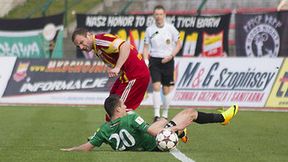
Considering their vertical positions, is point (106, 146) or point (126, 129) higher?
point (126, 129)

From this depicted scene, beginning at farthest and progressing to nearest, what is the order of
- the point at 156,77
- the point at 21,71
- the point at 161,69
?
1. the point at 21,71
2. the point at 161,69
3. the point at 156,77

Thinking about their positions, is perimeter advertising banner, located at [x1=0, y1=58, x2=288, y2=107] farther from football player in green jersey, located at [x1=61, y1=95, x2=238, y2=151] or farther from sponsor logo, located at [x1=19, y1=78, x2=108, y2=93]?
football player in green jersey, located at [x1=61, y1=95, x2=238, y2=151]

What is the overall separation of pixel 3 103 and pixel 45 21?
534cm

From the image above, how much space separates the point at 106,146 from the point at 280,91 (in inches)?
518

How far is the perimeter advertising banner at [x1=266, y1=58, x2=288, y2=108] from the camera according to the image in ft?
79.9

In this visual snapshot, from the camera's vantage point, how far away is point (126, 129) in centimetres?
1039

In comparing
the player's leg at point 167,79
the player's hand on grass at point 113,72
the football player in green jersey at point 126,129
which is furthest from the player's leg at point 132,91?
the player's leg at point 167,79

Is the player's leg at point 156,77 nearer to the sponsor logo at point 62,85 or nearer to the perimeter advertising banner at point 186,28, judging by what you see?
the sponsor logo at point 62,85

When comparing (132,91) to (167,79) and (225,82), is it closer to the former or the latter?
(167,79)

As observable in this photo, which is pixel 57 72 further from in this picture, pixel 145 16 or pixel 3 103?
pixel 145 16

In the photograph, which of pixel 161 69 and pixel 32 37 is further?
pixel 32 37

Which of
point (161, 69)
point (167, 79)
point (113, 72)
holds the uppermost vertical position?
point (113, 72)

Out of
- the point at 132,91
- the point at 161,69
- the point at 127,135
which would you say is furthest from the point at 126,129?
the point at 161,69

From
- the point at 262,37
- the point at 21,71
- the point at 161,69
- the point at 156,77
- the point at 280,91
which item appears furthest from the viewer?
the point at 262,37
